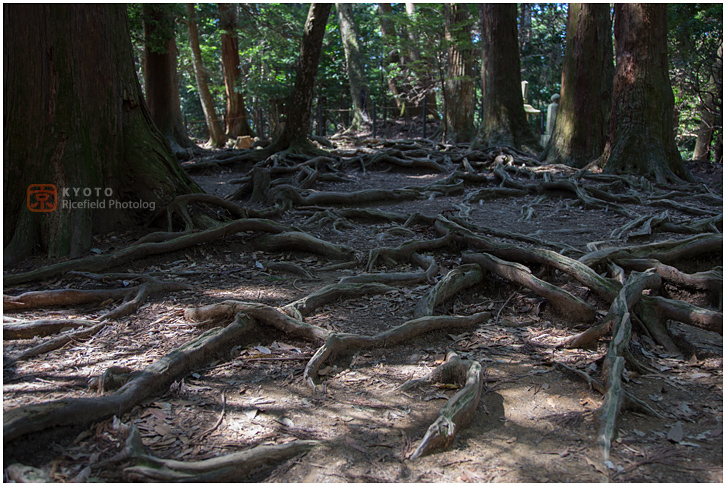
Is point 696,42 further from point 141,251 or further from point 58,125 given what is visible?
point 58,125

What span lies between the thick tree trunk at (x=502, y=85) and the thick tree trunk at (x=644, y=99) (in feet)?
9.73

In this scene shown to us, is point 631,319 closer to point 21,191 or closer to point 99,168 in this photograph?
point 99,168

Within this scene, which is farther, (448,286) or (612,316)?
(448,286)

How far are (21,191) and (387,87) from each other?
17475 mm

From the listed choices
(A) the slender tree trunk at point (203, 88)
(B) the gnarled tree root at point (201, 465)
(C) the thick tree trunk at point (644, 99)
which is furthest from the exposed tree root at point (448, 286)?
(A) the slender tree trunk at point (203, 88)

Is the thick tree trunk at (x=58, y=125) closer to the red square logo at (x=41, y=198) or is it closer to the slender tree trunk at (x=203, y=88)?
the red square logo at (x=41, y=198)

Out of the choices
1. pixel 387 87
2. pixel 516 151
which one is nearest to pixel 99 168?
pixel 516 151

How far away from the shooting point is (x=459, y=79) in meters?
13.8

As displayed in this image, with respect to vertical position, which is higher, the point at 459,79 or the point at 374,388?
the point at 459,79

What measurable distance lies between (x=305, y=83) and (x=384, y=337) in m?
7.87

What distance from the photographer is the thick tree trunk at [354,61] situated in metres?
18.5

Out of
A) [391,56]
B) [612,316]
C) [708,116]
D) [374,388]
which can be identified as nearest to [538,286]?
[612,316]

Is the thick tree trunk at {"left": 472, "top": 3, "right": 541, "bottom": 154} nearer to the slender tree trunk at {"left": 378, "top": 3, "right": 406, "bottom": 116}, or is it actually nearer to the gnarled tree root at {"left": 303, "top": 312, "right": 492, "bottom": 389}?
the slender tree trunk at {"left": 378, "top": 3, "right": 406, "bottom": 116}

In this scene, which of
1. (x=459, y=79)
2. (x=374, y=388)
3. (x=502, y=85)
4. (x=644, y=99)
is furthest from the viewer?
(x=459, y=79)
